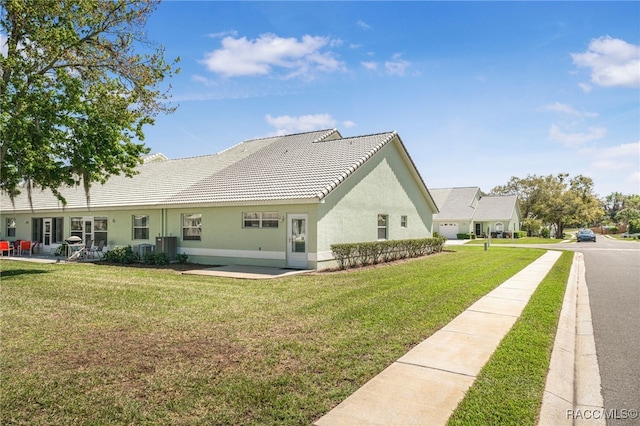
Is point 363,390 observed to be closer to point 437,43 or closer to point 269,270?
point 269,270

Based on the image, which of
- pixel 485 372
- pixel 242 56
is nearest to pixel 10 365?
pixel 485 372

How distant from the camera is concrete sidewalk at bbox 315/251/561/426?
12.7ft

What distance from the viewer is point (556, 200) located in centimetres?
5766

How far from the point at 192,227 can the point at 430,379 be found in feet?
52.8

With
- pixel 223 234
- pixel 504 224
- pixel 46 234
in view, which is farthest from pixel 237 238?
pixel 504 224

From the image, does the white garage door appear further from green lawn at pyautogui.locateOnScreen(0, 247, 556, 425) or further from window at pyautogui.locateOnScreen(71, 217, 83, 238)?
window at pyautogui.locateOnScreen(71, 217, 83, 238)

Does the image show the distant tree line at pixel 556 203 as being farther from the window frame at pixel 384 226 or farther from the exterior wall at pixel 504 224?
the window frame at pixel 384 226

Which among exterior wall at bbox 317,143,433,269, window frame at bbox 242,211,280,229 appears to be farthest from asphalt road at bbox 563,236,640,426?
window frame at bbox 242,211,280,229

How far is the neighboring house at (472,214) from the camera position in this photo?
2028 inches

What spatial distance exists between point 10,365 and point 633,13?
16.4 metres

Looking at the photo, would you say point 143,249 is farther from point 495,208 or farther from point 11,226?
point 495,208

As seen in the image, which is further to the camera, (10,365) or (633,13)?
(633,13)

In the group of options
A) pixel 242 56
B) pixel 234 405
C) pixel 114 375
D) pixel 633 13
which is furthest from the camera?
pixel 242 56

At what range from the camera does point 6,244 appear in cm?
2344
